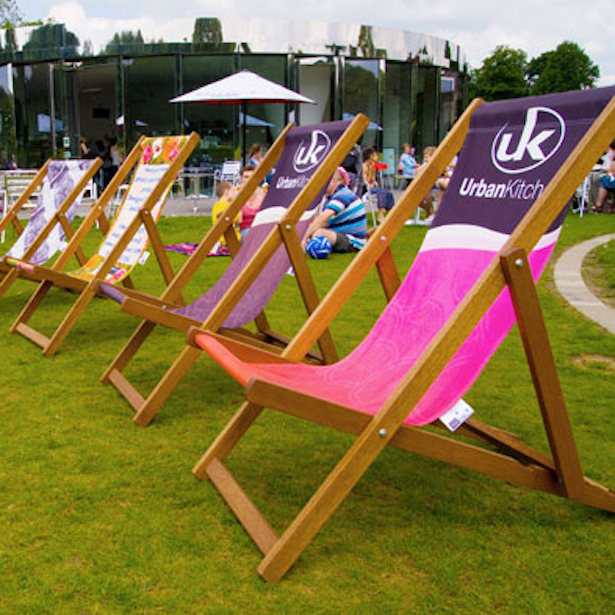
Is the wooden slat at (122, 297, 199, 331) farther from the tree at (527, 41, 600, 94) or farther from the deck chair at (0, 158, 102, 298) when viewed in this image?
the tree at (527, 41, 600, 94)

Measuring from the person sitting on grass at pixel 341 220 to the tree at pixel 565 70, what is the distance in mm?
51891

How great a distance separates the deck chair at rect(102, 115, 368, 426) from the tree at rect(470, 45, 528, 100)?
160ft

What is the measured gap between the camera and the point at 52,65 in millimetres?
19125

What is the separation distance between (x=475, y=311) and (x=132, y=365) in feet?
8.26

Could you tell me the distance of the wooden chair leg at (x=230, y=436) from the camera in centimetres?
261

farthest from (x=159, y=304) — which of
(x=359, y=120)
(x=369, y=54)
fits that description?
(x=369, y=54)

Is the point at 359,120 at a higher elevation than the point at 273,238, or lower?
higher

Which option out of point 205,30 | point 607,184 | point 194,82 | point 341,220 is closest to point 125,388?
point 341,220

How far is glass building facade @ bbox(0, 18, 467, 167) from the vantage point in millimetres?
18562

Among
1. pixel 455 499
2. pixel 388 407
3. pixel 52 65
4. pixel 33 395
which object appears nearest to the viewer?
pixel 388 407

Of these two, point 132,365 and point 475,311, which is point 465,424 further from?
point 132,365

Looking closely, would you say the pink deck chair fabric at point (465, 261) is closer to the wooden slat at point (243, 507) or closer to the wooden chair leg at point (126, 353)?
the wooden slat at point (243, 507)

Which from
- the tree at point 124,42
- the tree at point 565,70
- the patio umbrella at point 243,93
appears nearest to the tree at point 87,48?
the tree at point 124,42

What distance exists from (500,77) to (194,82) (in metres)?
36.8
